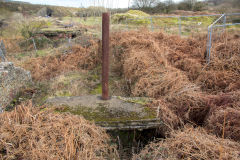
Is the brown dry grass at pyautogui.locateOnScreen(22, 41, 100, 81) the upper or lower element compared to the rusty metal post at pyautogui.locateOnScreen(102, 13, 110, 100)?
lower

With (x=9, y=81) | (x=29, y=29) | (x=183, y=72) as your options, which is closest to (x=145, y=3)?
(x=29, y=29)

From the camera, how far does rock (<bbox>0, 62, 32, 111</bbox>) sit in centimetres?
414

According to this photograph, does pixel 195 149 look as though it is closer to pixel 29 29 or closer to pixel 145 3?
pixel 29 29

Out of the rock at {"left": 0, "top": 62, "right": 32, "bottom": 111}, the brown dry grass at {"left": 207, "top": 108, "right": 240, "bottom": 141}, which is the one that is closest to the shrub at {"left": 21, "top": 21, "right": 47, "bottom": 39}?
the rock at {"left": 0, "top": 62, "right": 32, "bottom": 111}

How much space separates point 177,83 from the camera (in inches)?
163

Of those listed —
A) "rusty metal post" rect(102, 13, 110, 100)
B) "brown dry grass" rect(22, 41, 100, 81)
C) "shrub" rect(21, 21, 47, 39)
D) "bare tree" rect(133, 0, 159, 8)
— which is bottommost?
"brown dry grass" rect(22, 41, 100, 81)

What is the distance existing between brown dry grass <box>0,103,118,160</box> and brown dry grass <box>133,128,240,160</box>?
0.72 m

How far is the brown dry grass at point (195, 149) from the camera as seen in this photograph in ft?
6.23

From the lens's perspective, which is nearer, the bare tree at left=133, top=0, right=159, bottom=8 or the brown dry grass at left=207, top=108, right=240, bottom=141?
the brown dry grass at left=207, top=108, right=240, bottom=141

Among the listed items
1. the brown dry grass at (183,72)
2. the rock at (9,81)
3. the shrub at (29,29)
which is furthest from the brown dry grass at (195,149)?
the shrub at (29,29)

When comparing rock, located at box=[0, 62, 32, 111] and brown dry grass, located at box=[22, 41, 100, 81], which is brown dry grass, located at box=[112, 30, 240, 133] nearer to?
brown dry grass, located at box=[22, 41, 100, 81]

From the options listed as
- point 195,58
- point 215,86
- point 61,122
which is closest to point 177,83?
point 215,86

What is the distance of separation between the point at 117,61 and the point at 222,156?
5315mm

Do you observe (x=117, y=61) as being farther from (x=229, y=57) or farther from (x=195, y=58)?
(x=229, y=57)
